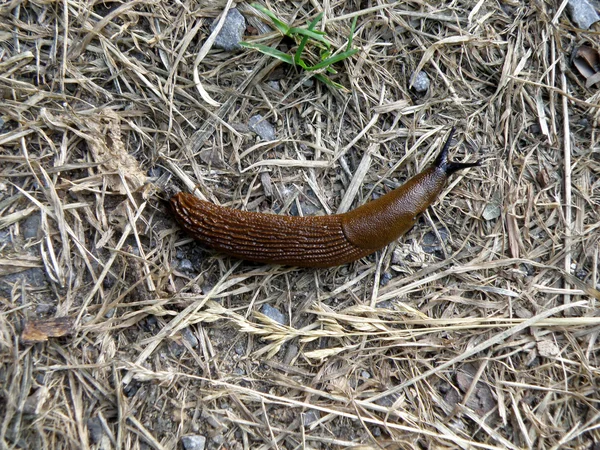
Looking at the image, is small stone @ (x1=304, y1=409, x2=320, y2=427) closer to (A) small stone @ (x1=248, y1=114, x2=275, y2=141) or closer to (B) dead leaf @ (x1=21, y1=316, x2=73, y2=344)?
(B) dead leaf @ (x1=21, y1=316, x2=73, y2=344)

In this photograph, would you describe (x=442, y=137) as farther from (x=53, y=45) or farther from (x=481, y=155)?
(x=53, y=45)

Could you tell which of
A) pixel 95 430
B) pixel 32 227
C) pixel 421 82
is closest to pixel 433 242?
pixel 421 82

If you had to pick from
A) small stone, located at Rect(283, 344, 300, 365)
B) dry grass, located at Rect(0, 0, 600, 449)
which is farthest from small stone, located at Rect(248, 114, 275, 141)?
small stone, located at Rect(283, 344, 300, 365)

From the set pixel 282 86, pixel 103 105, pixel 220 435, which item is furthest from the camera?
pixel 282 86

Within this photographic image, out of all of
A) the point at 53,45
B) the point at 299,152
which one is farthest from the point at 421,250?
the point at 53,45

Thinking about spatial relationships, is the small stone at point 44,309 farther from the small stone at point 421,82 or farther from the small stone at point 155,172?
the small stone at point 421,82

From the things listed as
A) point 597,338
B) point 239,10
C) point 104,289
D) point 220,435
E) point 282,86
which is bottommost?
point 220,435

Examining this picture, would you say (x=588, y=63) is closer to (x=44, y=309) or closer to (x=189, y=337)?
(x=189, y=337)
